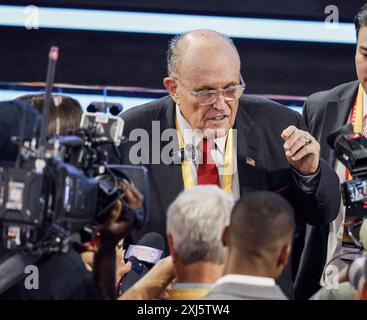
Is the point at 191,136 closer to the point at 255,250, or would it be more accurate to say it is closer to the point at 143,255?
the point at 143,255

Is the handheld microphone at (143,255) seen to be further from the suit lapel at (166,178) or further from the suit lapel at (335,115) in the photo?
the suit lapel at (335,115)

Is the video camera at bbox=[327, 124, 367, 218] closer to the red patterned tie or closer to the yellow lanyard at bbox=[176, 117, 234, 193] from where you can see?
the yellow lanyard at bbox=[176, 117, 234, 193]

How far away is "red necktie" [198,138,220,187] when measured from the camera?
382 centimetres

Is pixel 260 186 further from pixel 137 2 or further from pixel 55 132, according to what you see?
pixel 137 2

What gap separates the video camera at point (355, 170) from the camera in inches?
135

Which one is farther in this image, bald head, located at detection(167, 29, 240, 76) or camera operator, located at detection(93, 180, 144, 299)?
bald head, located at detection(167, 29, 240, 76)

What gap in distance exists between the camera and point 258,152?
3.92 meters

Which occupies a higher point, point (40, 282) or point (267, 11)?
point (267, 11)

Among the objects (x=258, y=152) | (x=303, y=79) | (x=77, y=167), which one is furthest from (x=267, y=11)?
(x=77, y=167)

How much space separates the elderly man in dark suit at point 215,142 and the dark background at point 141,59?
4.80 feet

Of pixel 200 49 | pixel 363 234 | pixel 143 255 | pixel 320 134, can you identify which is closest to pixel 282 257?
pixel 363 234

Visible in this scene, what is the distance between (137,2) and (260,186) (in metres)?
1.85

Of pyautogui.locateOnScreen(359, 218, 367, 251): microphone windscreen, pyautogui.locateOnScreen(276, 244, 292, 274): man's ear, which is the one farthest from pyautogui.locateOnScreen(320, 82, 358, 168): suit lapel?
pyautogui.locateOnScreen(276, 244, 292, 274): man's ear

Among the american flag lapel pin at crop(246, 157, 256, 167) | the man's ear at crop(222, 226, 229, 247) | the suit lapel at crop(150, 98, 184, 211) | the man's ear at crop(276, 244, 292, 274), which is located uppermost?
the american flag lapel pin at crop(246, 157, 256, 167)
